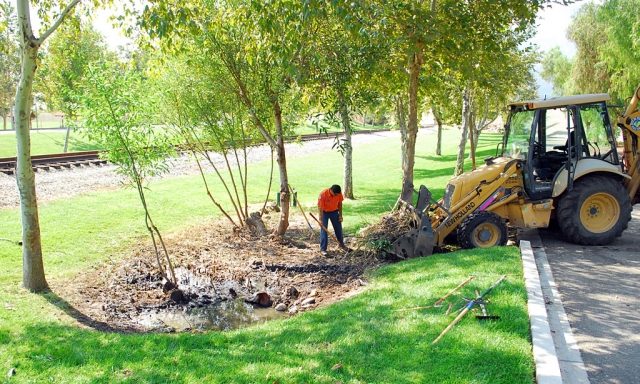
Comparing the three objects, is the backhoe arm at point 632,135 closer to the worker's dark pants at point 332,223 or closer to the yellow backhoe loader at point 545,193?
the yellow backhoe loader at point 545,193

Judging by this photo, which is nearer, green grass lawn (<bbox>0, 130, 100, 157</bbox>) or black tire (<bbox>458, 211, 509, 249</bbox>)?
black tire (<bbox>458, 211, 509, 249</bbox>)

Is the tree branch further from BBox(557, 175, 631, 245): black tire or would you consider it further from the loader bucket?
BBox(557, 175, 631, 245): black tire

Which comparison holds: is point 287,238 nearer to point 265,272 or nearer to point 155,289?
point 265,272

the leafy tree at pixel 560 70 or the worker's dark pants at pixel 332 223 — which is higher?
the leafy tree at pixel 560 70

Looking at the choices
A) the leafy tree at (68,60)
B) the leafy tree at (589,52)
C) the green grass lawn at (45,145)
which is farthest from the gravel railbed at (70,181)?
the leafy tree at (589,52)

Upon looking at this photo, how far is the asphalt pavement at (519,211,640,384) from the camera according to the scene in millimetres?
5434

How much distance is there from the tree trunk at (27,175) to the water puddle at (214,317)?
81.9 inches

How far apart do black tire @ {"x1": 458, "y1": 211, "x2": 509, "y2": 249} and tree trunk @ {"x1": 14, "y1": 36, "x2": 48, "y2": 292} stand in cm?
760

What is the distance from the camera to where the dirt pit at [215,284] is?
8.48 metres

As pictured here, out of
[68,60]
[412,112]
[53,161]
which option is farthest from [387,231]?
[68,60]

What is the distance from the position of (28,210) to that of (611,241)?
10.8m

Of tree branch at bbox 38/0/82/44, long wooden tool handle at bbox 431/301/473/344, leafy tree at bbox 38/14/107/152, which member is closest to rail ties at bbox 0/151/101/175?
leafy tree at bbox 38/14/107/152

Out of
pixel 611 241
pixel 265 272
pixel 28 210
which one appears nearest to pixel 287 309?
pixel 265 272

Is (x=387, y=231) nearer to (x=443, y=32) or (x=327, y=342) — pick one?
(x=443, y=32)
